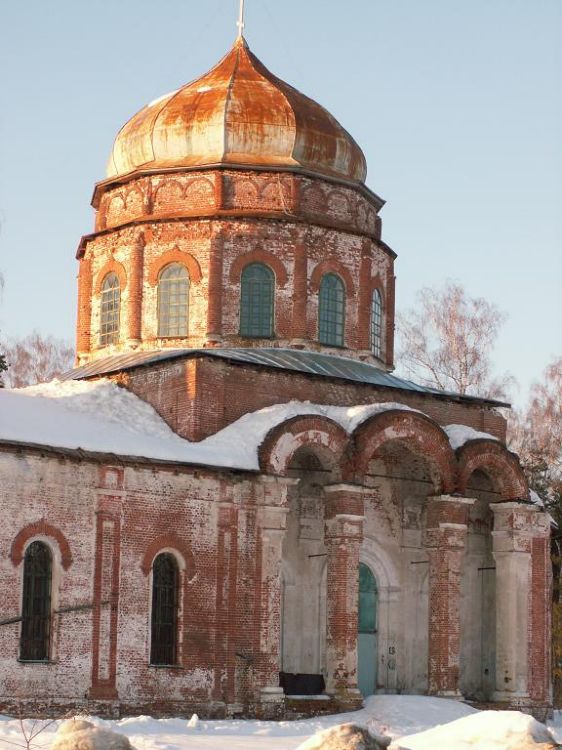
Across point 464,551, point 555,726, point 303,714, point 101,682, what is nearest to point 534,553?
point 464,551

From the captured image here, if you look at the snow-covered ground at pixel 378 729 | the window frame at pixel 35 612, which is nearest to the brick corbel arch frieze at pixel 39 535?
the window frame at pixel 35 612

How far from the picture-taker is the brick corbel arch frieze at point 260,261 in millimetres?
29938

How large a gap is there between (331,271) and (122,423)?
19.6 feet

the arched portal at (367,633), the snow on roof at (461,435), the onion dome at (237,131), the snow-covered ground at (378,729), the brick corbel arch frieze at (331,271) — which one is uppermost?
the onion dome at (237,131)

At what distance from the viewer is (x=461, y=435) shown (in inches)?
1149

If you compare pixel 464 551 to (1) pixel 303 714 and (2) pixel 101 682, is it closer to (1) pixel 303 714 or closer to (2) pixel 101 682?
(1) pixel 303 714

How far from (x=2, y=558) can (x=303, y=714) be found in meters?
5.91

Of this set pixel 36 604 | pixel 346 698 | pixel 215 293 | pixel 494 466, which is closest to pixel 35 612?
pixel 36 604

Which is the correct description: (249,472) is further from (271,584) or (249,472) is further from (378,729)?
(378,729)

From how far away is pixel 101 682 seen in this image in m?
24.3

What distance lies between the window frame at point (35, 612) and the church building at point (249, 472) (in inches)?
1.4

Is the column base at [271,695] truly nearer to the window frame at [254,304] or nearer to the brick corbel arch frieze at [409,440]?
the brick corbel arch frieze at [409,440]

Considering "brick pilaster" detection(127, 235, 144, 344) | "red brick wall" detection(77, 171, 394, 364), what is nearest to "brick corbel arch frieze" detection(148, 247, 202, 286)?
"red brick wall" detection(77, 171, 394, 364)

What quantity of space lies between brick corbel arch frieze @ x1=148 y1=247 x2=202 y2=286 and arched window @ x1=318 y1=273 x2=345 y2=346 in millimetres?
2540
